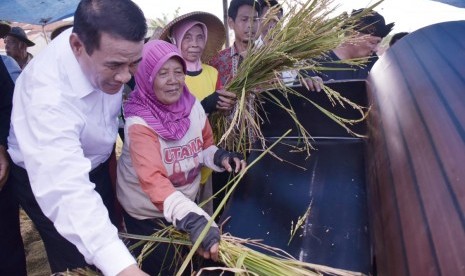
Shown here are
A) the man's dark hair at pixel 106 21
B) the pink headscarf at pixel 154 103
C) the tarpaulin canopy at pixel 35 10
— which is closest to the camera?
the man's dark hair at pixel 106 21

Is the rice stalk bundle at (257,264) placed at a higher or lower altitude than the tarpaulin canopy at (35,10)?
lower

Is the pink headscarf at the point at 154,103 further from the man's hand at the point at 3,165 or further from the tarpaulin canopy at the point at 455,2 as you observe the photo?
the tarpaulin canopy at the point at 455,2

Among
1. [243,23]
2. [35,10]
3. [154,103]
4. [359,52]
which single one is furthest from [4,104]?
[35,10]

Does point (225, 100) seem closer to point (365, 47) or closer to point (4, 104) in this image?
point (4, 104)

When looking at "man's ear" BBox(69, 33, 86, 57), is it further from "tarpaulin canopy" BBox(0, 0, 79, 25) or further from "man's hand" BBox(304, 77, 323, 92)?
"tarpaulin canopy" BBox(0, 0, 79, 25)

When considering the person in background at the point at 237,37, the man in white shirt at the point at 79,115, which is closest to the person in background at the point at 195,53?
the person in background at the point at 237,37

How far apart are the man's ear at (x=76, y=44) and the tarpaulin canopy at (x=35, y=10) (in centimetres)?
386

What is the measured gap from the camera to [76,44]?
4.07 feet

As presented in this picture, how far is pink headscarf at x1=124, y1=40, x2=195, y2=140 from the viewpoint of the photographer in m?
1.54

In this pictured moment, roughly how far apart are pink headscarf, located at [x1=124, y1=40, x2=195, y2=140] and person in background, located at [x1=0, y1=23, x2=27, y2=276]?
0.64m

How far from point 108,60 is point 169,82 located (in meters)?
0.42

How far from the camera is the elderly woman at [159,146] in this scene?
4.65 feet

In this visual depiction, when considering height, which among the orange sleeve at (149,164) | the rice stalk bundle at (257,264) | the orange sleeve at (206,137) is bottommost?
the rice stalk bundle at (257,264)

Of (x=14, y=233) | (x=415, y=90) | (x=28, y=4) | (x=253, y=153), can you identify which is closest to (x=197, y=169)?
(x=253, y=153)
